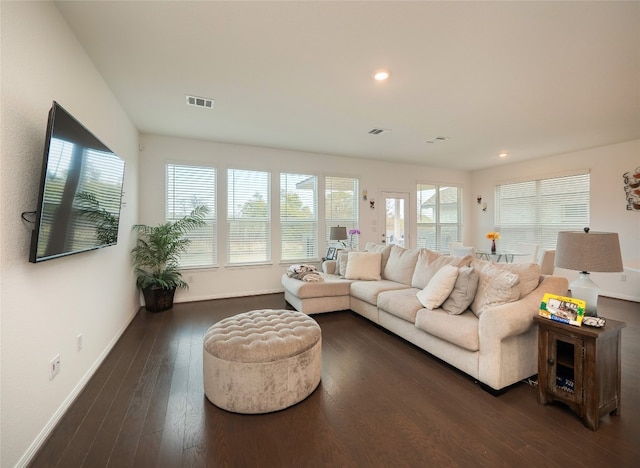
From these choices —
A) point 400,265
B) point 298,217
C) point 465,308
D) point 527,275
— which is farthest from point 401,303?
point 298,217

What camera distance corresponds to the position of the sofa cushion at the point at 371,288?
3548mm

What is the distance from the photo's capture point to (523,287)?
94.1 inches

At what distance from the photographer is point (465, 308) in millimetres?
2609

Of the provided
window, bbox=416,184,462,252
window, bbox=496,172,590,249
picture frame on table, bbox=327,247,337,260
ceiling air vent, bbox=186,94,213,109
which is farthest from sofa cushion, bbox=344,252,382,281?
window, bbox=496,172,590,249

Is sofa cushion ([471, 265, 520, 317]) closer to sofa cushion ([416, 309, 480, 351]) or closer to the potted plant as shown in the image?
sofa cushion ([416, 309, 480, 351])

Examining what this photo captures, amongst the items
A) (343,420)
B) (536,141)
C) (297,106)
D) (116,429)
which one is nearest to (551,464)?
(343,420)

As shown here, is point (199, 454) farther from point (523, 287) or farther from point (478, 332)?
point (523, 287)

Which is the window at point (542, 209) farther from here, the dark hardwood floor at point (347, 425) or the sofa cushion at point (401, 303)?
the sofa cushion at point (401, 303)

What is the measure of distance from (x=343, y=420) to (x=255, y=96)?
325cm

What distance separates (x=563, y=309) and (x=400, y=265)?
81.1 inches

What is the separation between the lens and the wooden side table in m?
1.79

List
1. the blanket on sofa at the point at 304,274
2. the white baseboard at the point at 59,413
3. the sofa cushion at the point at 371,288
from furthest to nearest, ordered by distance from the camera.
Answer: the blanket on sofa at the point at 304,274
the sofa cushion at the point at 371,288
the white baseboard at the point at 59,413

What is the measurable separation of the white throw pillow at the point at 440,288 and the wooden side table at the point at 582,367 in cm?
73

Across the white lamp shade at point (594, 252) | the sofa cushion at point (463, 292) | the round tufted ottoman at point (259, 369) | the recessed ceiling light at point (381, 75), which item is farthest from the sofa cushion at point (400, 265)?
the recessed ceiling light at point (381, 75)
